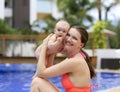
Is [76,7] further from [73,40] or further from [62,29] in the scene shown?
[73,40]

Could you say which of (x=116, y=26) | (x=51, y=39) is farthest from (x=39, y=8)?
(x=51, y=39)

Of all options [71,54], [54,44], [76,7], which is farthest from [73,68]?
[76,7]

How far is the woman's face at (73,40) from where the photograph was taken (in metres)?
3.48

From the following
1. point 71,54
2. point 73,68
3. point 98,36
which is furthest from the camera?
point 98,36

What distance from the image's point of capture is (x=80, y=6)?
37.3 metres

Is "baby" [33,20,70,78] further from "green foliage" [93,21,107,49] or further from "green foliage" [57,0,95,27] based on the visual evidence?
"green foliage" [57,0,95,27]

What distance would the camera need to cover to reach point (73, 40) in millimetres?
3490

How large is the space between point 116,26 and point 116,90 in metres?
23.1

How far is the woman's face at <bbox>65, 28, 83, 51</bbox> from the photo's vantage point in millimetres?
3480

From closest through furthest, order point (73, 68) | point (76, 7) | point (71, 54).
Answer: point (73, 68) → point (71, 54) → point (76, 7)

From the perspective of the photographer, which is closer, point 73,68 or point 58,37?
point 73,68

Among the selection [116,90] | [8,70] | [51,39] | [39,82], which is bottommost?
[8,70]

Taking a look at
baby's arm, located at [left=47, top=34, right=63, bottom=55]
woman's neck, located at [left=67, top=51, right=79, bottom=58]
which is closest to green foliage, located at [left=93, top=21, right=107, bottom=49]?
baby's arm, located at [left=47, top=34, right=63, bottom=55]

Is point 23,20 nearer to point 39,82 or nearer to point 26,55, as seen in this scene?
point 26,55
